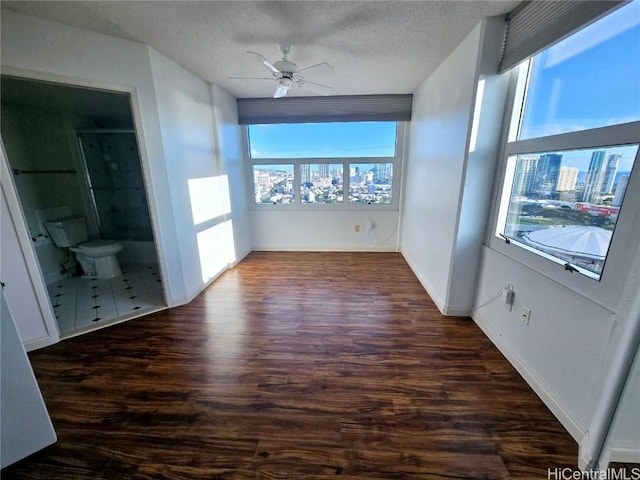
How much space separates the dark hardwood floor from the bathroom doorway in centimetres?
71

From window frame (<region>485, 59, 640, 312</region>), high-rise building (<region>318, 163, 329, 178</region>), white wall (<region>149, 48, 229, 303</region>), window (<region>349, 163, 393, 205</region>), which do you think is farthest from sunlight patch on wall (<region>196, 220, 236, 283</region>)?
window frame (<region>485, 59, 640, 312</region>)

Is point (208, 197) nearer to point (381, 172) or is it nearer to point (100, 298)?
point (100, 298)

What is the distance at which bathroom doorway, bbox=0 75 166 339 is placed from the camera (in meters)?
2.55

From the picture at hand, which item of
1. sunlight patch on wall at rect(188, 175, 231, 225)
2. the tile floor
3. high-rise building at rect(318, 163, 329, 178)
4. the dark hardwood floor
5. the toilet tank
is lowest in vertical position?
the dark hardwood floor

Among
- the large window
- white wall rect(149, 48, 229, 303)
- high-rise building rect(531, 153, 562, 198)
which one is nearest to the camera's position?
high-rise building rect(531, 153, 562, 198)

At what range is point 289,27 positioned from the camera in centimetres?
186

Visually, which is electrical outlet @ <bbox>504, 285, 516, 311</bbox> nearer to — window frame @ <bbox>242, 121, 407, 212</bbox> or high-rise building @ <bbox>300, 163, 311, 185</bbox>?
window frame @ <bbox>242, 121, 407, 212</bbox>

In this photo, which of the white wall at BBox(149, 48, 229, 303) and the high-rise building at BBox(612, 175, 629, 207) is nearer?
the high-rise building at BBox(612, 175, 629, 207)

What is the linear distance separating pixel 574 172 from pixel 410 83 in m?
2.35

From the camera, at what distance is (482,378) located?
1.67 metres

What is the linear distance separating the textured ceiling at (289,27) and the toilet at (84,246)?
7.47 feet

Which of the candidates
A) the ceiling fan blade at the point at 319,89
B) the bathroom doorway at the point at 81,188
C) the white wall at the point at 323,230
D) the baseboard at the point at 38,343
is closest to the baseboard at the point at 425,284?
the white wall at the point at 323,230

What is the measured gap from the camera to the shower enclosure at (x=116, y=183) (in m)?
3.46

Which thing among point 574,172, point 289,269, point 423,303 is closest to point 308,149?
point 289,269
